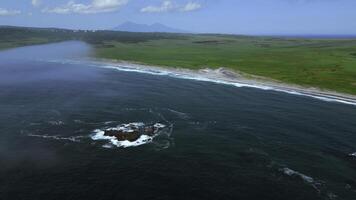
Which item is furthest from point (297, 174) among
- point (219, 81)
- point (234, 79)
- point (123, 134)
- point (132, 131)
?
point (234, 79)

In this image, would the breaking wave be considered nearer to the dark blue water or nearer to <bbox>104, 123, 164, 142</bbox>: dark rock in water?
<bbox>104, 123, 164, 142</bbox>: dark rock in water

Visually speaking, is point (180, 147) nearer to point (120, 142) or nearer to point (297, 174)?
point (120, 142)

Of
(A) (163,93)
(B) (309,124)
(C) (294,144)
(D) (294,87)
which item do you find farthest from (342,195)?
(D) (294,87)

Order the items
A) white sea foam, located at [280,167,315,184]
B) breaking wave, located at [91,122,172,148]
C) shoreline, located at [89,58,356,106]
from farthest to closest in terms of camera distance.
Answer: shoreline, located at [89,58,356,106], breaking wave, located at [91,122,172,148], white sea foam, located at [280,167,315,184]

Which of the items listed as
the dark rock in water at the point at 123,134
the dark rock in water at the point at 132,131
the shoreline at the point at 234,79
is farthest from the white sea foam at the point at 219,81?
the dark rock in water at the point at 123,134

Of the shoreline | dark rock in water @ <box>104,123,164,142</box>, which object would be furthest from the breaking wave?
the shoreline

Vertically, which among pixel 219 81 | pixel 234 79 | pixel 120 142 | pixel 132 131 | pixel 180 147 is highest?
pixel 132 131
